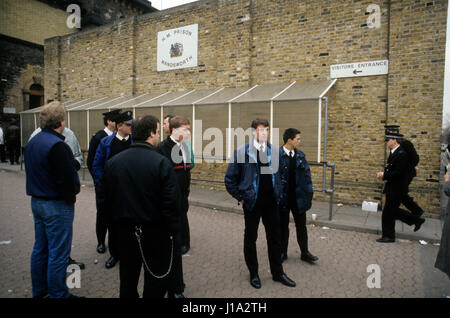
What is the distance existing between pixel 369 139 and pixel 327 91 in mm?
1529

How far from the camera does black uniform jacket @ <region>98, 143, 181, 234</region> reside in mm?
2443

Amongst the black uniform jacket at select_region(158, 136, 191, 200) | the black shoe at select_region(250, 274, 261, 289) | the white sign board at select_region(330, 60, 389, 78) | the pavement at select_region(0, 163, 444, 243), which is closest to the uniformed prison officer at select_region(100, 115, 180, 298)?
the black uniform jacket at select_region(158, 136, 191, 200)

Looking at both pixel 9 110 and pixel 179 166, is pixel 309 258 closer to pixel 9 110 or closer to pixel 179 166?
pixel 179 166

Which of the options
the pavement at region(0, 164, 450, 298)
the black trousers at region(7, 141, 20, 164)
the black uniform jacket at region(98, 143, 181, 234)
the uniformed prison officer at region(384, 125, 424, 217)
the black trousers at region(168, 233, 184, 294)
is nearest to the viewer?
the black uniform jacket at region(98, 143, 181, 234)

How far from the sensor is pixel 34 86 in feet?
62.9

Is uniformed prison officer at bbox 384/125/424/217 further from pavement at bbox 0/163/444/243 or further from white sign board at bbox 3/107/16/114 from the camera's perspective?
white sign board at bbox 3/107/16/114

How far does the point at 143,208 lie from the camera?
8.06 feet

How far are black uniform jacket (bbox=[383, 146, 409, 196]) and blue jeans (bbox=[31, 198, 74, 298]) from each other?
4.78 meters

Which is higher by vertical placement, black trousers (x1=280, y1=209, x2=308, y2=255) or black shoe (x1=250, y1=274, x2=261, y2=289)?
black trousers (x1=280, y1=209, x2=308, y2=255)

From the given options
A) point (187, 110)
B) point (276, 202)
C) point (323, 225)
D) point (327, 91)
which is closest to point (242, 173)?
point (276, 202)

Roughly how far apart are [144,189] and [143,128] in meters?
0.51

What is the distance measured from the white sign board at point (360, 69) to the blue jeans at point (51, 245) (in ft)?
22.6

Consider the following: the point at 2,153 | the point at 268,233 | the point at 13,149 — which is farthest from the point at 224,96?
the point at 2,153

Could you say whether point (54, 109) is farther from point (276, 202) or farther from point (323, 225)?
point (323, 225)
